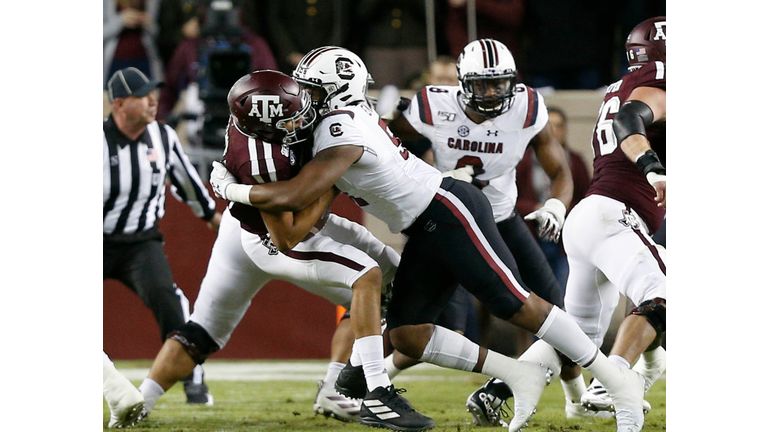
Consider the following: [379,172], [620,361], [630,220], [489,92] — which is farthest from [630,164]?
[379,172]

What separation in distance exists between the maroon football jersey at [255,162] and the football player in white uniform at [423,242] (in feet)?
0.16

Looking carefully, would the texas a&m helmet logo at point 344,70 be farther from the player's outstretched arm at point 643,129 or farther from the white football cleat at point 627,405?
the white football cleat at point 627,405

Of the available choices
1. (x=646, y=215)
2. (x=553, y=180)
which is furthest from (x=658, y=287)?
(x=553, y=180)

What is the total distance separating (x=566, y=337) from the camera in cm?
283

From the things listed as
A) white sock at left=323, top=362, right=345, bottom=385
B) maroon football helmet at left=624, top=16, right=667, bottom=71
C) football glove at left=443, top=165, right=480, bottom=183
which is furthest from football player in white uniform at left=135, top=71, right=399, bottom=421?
maroon football helmet at left=624, top=16, right=667, bottom=71

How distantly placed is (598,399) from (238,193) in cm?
141

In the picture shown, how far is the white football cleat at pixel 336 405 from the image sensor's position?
334 centimetres

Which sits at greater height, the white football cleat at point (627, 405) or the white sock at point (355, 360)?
the white sock at point (355, 360)

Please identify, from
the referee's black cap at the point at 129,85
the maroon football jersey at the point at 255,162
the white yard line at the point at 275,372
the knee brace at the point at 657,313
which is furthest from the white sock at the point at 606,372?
the referee's black cap at the point at 129,85

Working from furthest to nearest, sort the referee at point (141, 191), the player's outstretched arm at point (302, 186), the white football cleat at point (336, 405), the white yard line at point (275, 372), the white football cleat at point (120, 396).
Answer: the white yard line at point (275, 372)
the referee at point (141, 191)
the white football cleat at point (336, 405)
the white football cleat at point (120, 396)
the player's outstretched arm at point (302, 186)

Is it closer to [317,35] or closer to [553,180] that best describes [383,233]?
[317,35]

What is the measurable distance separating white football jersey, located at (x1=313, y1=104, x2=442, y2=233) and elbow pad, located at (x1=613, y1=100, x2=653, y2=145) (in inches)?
23.3

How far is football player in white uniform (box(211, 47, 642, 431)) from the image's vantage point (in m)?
2.77

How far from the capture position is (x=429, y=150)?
364 cm
